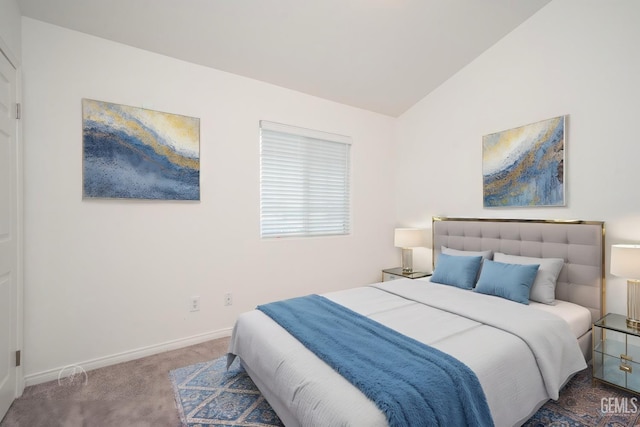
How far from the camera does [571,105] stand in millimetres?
2650

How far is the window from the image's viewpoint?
334 cm

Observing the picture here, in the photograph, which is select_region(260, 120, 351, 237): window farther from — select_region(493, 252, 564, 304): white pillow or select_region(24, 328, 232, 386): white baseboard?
select_region(493, 252, 564, 304): white pillow

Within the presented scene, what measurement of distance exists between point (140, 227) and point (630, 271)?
371 cm

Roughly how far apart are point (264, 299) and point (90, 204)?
178 cm

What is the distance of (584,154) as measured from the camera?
2596 millimetres

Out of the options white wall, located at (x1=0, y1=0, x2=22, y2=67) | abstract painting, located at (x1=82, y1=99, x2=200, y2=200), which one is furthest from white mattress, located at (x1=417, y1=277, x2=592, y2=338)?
white wall, located at (x1=0, y1=0, x2=22, y2=67)

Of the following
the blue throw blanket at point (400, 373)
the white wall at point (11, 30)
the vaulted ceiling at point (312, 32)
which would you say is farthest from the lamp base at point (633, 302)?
the white wall at point (11, 30)

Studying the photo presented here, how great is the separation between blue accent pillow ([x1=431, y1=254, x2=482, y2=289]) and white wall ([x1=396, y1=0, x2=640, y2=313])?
66 centimetres

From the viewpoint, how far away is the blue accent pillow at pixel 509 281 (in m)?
2.46

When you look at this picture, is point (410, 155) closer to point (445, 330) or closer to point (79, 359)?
point (445, 330)

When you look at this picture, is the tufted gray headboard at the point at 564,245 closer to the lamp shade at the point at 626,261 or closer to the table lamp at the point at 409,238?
the lamp shade at the point at 626,261

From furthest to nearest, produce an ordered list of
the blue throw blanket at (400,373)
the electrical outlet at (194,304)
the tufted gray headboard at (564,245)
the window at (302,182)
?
the window at (302,182)
the electrical outlet at (194,304)
the tufted gray headboard at (564,245)
the blue throw blanket at (400,373)

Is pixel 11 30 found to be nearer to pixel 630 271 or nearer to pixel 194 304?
pixel 194 304

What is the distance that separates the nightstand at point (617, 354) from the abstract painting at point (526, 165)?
3.53 ft
